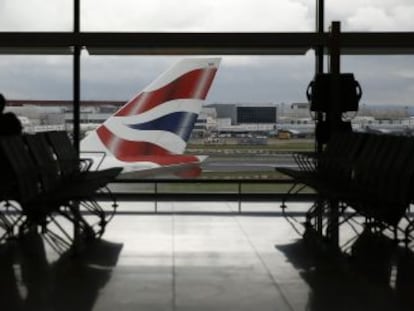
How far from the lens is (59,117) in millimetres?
8375

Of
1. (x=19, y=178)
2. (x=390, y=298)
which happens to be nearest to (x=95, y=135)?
(x=19, y=178)

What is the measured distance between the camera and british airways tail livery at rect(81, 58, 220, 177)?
966 cm

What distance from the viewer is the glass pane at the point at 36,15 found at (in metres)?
7.95

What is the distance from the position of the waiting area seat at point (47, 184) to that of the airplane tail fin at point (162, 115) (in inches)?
124

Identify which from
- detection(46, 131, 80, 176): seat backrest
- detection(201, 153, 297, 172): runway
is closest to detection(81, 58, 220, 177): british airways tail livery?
detection(201, 153, 297, 172): runway

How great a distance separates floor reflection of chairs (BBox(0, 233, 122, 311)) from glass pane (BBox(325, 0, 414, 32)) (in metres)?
4.26

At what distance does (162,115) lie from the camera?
9875mm

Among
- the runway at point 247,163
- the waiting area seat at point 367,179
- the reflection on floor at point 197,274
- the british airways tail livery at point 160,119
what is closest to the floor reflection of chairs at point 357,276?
the reflection on floor at point 197,274

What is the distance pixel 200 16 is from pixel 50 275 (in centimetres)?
463

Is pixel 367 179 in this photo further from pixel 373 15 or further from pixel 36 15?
pixel 36 15

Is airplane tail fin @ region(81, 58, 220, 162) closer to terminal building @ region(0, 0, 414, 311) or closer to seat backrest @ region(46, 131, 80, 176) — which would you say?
terminal building @ region(0, 0, 414, 311)

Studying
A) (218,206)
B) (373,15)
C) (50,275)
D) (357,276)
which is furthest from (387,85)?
(50,275)

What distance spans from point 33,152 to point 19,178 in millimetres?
729

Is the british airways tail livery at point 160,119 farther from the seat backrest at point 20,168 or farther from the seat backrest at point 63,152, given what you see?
the seat backrest at point 20,168
